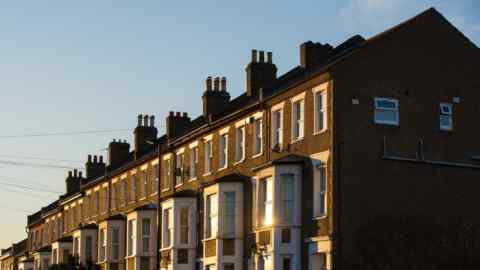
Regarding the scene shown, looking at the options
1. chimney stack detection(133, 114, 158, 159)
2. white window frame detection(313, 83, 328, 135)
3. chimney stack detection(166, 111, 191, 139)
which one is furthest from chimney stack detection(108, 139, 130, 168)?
white window frame detection(313, 83, 328, 135)

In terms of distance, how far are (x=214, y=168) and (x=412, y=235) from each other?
1665 cm

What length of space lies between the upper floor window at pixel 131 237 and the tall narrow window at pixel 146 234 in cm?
98

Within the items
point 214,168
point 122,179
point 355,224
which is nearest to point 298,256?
point 355,224

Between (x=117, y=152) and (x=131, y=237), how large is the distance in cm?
1621

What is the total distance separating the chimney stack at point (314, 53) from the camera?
51125 millimetres

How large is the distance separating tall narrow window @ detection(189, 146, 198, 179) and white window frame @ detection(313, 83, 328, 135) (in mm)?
15333

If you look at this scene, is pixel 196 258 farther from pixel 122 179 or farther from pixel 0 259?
pixel 0 259

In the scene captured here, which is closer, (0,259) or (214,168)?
(214,168)

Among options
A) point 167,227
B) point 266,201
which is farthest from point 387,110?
point 167,227

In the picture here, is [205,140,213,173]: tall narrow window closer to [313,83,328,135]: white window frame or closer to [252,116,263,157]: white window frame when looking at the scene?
[252,116,263,157]: white window frame

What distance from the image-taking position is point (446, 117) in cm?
4512

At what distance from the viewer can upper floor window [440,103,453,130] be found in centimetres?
4497

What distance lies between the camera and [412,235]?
4094 cm

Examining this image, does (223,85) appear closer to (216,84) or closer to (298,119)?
(216,84)
